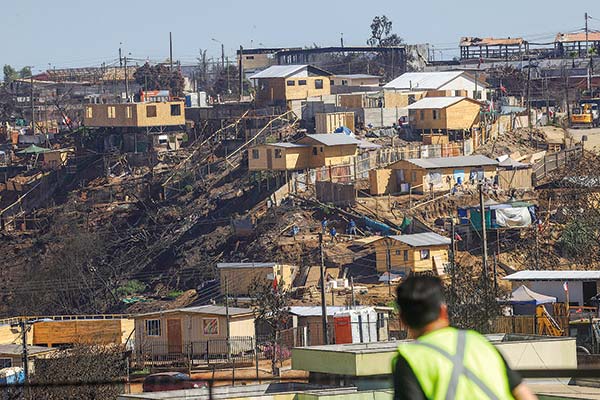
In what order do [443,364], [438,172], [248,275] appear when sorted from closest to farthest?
1. [443,364]
2. [248,275]
3. [438,172]

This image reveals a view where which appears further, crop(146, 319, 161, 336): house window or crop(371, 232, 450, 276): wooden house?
crop(371, 232, 450, 276): wooden house

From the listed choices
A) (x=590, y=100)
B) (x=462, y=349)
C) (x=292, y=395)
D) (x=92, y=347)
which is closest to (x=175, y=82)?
(x=590, y=100)

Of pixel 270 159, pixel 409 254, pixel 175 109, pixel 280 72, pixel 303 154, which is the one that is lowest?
pixel 409 254

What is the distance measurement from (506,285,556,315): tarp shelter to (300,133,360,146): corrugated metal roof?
14857 millimetres

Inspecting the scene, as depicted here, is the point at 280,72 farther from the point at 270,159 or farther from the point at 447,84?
the point at 270,159

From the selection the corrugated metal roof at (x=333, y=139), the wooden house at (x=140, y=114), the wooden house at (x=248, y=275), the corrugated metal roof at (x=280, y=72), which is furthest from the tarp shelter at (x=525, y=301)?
the corrugated metal roof at (x=280, y=72)

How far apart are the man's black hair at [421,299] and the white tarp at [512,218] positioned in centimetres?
2744

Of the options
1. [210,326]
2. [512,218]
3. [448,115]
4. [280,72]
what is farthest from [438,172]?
[280,72]

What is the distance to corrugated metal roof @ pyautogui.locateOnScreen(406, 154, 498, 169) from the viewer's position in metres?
34.3

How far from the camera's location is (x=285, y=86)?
46156 millimetres

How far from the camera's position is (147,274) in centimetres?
3372

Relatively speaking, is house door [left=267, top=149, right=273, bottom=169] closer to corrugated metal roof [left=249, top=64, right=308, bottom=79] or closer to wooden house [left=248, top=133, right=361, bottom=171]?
wooden house [left=248, top=133, right=361, bottom=171]

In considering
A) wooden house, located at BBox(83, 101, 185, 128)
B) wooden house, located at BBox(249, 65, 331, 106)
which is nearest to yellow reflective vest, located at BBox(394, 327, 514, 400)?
wooden house, located at BBox(83, 101, 185, 128)

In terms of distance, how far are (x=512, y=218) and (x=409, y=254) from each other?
296 centimetres
